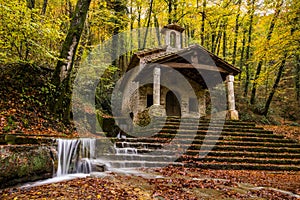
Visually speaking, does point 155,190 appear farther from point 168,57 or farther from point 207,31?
point 207,31

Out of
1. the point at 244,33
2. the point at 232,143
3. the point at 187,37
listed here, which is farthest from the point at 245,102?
the point at 232,143

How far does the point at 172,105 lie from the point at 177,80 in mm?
1841

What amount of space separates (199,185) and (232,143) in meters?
4.93

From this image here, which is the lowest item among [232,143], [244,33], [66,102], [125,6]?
[232,143]

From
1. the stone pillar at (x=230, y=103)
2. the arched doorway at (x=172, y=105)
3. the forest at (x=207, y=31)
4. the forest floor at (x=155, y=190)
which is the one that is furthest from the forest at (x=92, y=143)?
the arched doorway at (x=172, y=105)

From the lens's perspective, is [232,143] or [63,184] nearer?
[63,184]

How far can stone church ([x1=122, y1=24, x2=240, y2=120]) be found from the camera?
1278 centimetres

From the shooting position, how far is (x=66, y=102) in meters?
8.73

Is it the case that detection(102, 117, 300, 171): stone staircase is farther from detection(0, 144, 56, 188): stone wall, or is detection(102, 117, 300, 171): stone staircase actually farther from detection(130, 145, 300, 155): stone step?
detection(0, 144, 56, 188): stone wall

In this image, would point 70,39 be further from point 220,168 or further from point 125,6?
point 125,6

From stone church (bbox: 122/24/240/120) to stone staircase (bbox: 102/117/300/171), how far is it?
280 centimetres

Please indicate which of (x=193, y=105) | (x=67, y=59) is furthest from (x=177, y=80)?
(x=67, y=59)

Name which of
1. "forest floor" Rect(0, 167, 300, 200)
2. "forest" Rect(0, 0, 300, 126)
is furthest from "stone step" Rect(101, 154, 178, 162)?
"forest" Rect(0, 0, 300, 126)

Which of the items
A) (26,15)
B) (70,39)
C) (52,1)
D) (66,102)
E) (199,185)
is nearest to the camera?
(199,185)
